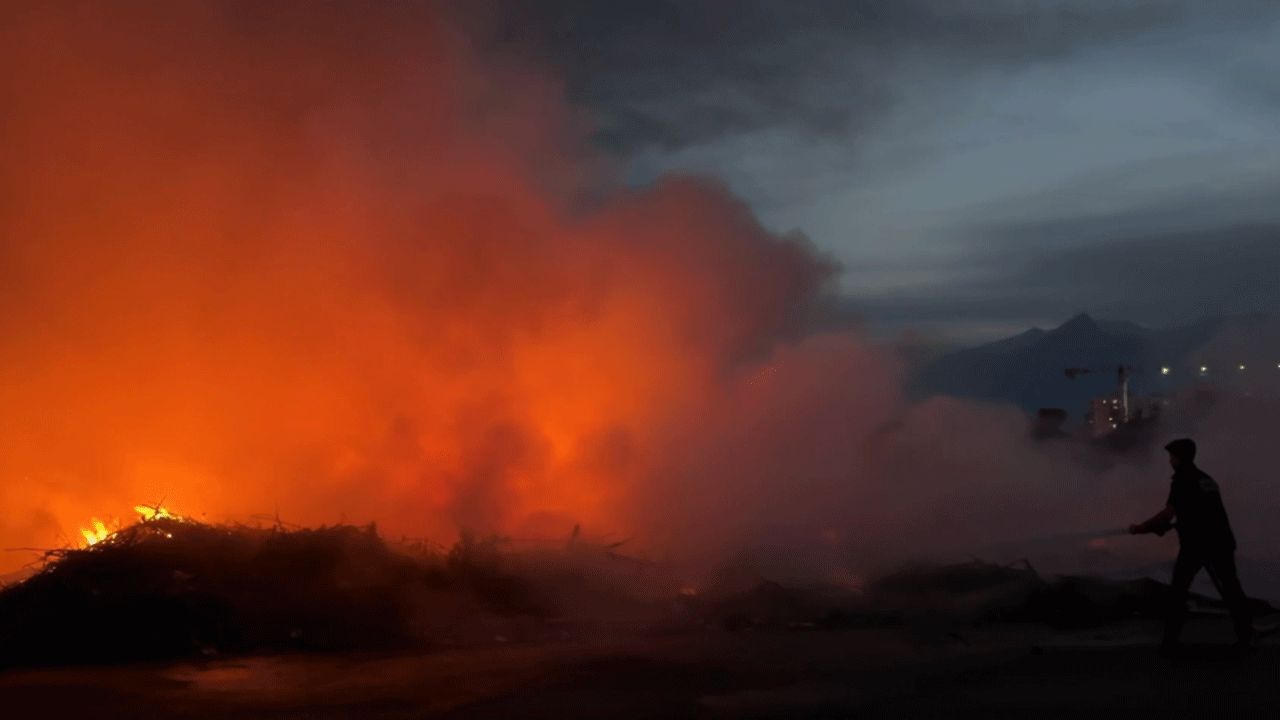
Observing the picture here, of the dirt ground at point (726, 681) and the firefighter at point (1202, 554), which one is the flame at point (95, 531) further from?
the firefighter at point (1202, 554)

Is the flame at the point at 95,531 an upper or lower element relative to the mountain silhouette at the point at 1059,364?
lower

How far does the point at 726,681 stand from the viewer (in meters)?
9.51

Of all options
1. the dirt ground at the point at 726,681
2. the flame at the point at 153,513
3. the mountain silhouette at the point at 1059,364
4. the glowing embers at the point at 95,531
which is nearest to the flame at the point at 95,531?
the glowing embers at the point at 95,531

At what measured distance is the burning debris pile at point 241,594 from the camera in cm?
1138

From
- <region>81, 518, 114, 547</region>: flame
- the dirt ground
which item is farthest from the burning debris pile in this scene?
<region>81, 518, 114, 547</region>: flame

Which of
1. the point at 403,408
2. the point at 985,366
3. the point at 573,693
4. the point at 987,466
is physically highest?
the point at 985,366

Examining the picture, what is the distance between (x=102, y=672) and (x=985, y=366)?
145 m

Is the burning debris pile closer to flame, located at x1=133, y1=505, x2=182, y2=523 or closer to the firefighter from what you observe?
flame, located at x1=133, y1=505, x2=182, y2=523

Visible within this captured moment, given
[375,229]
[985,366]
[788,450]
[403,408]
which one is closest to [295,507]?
[403,408]

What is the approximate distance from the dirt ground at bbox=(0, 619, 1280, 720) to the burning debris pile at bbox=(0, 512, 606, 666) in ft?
1.88

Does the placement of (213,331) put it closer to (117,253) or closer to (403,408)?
(117,253)

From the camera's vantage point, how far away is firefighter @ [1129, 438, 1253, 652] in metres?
10.1

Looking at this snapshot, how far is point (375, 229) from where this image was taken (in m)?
17.2

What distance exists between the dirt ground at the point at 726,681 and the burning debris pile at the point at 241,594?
0.57 m
